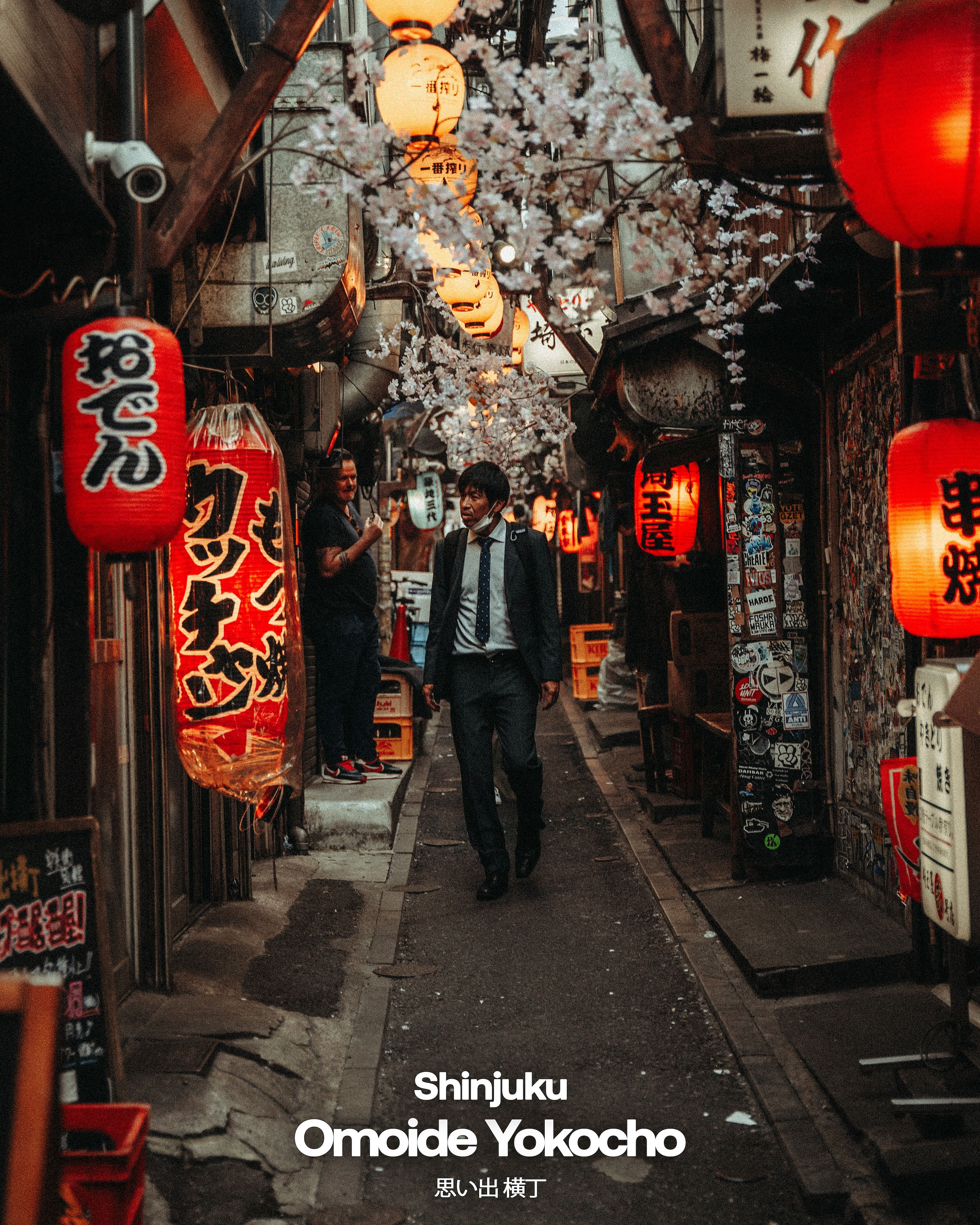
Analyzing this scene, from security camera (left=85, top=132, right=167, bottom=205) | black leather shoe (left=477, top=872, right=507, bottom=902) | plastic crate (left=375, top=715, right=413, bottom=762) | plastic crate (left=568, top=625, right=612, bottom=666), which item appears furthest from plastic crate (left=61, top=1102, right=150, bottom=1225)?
plastic crate (left=568, top=625, right=612, bottom=666)

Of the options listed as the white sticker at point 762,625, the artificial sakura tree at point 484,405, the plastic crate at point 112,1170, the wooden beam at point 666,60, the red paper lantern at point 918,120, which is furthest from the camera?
the artificial sakura tree at point 484,405

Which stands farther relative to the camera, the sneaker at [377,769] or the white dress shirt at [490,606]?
the sneaker at [377,769]

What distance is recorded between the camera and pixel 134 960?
6.04m

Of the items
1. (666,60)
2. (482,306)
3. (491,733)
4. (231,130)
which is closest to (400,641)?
(482,306)

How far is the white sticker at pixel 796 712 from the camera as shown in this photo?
346 inches

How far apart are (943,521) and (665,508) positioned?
6.62 metres

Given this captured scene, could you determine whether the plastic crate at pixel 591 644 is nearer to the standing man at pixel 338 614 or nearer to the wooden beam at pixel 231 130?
the standing man at pixel 338 614

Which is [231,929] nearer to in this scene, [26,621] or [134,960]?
[134,960]

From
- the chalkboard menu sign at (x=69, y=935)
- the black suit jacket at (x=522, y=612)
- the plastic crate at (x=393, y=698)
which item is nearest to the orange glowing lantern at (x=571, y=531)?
the plastic crate at (x=393, y=698)

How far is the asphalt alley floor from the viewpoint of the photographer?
4523mm

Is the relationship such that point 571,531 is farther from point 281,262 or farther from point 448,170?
point 281,262

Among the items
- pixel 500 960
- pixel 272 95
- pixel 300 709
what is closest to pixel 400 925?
pixel 500 960

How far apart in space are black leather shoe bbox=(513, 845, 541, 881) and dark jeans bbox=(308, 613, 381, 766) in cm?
316

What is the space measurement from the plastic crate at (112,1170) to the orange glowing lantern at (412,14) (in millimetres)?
6479
